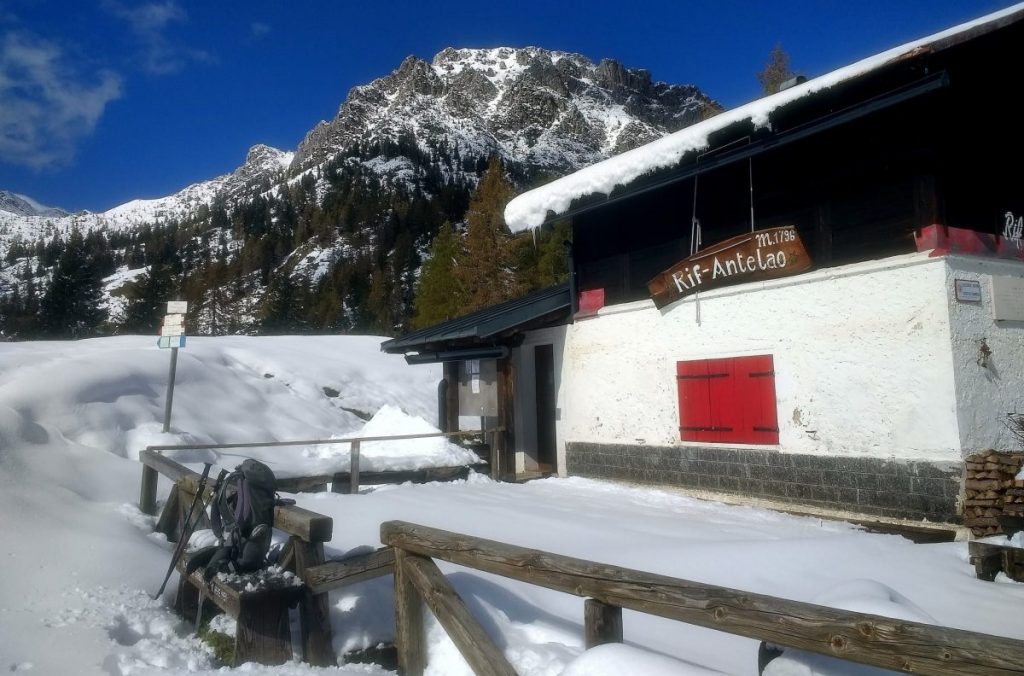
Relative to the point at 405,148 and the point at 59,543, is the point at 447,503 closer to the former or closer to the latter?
the point at 59,543

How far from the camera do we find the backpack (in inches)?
182

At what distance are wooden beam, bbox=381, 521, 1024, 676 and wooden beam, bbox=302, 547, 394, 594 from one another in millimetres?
986

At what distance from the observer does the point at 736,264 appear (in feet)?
32.3

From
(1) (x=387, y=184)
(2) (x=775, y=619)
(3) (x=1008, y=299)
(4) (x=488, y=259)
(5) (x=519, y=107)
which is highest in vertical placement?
(5) (x=519, y=107)

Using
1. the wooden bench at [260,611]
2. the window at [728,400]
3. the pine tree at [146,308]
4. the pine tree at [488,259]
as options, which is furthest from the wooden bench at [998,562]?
the pine tree at [146,308]

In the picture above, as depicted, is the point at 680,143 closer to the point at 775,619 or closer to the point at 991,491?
the point at 991,491

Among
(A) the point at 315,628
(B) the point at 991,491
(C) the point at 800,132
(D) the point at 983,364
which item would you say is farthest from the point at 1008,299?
(A) the point at 315,628

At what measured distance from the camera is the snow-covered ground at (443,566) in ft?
13.3

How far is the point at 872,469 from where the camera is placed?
8352 millimetres

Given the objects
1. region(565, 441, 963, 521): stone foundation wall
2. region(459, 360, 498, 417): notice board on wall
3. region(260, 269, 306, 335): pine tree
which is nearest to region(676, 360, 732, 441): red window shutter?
region(565, 441, 963, 521): stone foundation wall

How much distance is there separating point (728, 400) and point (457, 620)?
7088 millimetres

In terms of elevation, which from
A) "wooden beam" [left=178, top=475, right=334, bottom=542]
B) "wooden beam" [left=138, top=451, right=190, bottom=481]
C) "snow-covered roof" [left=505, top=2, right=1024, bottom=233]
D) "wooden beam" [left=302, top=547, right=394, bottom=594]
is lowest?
"wooden beam" [left=302, top=547, right=394, bottom=594]

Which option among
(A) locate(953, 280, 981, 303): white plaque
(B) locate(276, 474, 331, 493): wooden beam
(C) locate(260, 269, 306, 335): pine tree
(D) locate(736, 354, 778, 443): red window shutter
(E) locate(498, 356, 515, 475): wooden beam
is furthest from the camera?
(C) locate(260, 269, 306, 335): pine tree

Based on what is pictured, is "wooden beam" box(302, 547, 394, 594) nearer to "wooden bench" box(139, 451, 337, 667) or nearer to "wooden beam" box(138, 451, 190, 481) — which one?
Answer: "wooden bench" box(139, 451, 337, 667)
